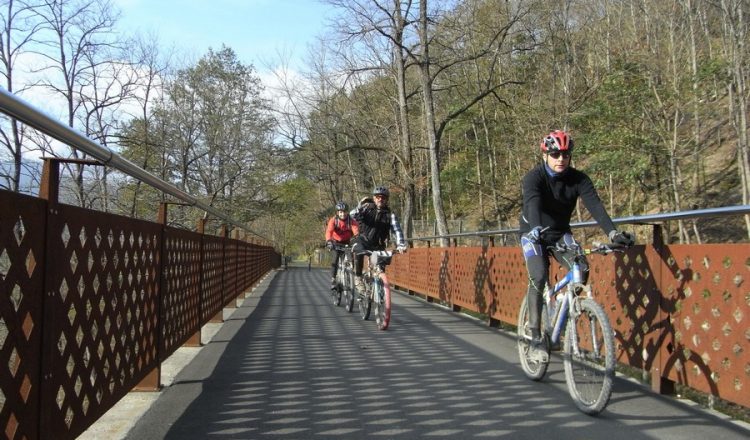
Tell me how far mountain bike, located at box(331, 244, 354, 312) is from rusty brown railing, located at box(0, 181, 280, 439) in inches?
193

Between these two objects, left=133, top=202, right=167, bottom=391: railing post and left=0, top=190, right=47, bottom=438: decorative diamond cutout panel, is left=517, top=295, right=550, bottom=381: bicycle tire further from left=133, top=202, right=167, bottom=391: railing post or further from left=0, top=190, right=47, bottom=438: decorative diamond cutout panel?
left=0, top=190, right=47, bottom=438: decorative diamond cutout panel

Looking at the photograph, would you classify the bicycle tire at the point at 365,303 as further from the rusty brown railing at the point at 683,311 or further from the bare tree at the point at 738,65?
the bare tree at the point at 738,65

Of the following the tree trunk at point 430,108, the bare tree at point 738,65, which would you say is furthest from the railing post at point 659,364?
the tree trunk at point 430,108

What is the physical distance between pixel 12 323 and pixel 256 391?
8.17 feet

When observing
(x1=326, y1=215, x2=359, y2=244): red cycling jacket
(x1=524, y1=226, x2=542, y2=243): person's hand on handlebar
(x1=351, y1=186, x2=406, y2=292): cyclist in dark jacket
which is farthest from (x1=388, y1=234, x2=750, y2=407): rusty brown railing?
(x1=326, y1=215, x2=359, y2=244): red cycling jacket

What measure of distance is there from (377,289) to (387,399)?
3.59m

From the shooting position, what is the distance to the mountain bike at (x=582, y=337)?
144 inches

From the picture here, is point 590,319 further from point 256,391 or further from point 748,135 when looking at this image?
point 748,135

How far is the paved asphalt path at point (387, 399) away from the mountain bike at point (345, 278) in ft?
8.62

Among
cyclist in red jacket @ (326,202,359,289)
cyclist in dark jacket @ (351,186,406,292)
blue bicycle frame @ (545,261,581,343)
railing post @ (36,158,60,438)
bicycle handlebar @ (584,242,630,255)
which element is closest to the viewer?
railing post @ (36,158,60,438)

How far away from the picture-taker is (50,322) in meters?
2.30

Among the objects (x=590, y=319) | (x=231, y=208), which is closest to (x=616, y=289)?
(x=590, y=319)

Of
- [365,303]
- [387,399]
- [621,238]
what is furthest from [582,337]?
[365,303]

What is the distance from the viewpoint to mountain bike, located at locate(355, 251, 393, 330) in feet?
24.1
